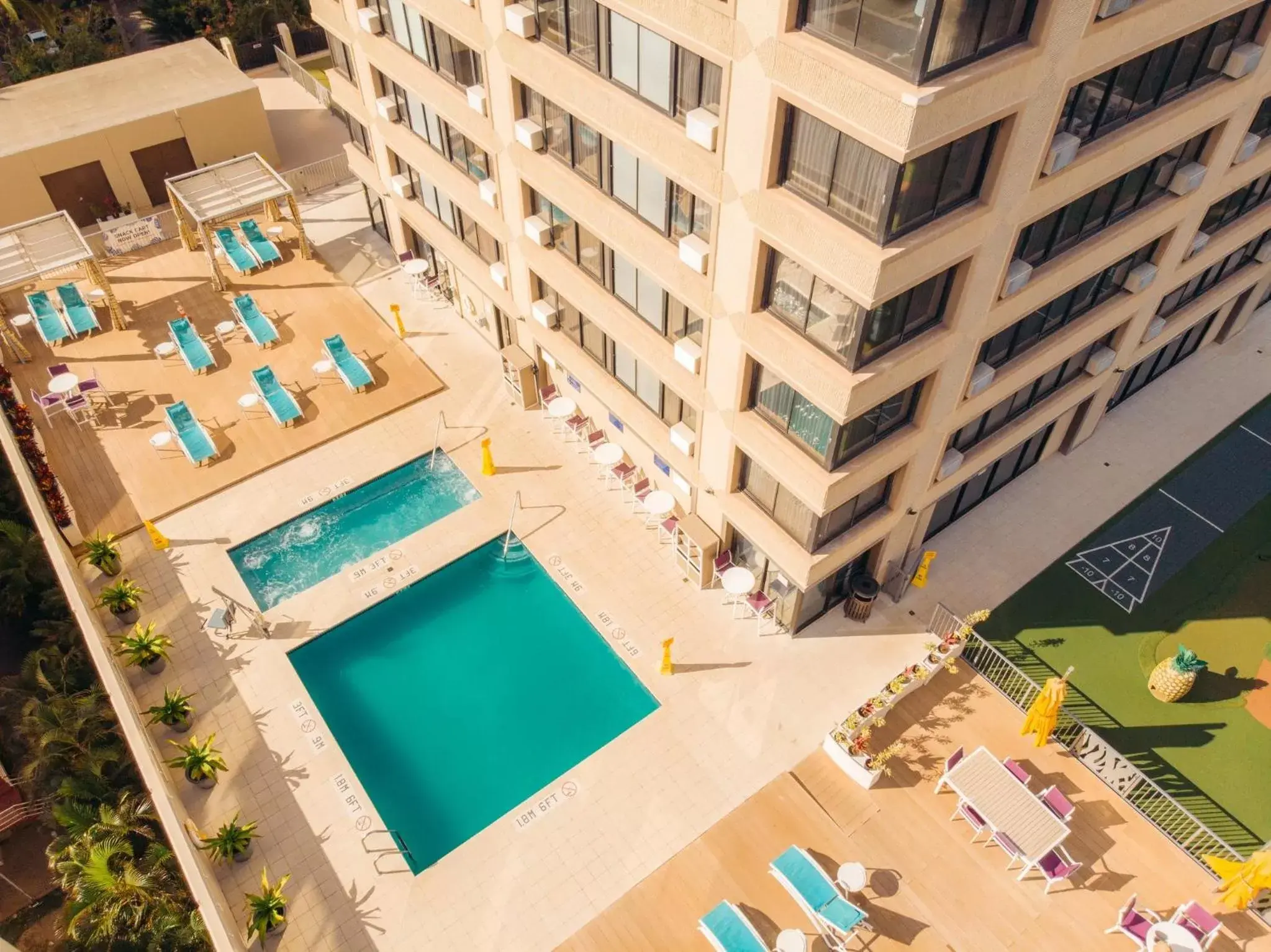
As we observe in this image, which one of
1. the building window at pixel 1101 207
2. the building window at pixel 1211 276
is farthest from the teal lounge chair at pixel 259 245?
the building window at pixel 1211 276

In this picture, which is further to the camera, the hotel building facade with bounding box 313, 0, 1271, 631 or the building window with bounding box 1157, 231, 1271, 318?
the building window with bounding box 1157, 231, 1271, 318

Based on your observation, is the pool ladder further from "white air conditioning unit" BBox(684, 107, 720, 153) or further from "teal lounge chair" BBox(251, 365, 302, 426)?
"white air conditioning unit" BBox(684, 107, 720, 153)

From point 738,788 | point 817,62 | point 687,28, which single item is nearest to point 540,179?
point 687,28

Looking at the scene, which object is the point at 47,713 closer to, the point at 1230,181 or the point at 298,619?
the point at 298,619

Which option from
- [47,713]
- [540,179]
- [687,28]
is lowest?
[47,713]

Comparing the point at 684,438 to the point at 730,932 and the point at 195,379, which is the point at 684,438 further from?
the point at 195,379

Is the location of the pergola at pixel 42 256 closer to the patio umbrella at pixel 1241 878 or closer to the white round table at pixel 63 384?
the white round table at pixel 63 384

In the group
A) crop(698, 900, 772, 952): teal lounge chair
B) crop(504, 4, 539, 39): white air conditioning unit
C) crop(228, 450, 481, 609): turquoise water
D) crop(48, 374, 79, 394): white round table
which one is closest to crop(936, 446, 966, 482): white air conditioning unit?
crop(698, 900, 772, 952): teal lounge chair
